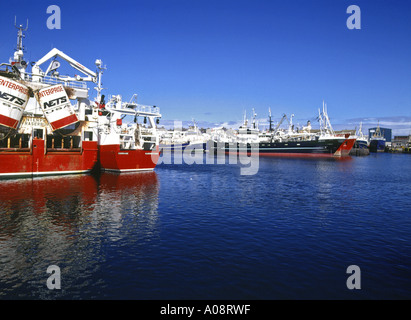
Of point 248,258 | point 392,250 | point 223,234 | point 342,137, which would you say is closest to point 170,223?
point 223,234

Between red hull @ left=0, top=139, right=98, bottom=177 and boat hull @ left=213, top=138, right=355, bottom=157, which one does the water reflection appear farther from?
boat hull @ left=213, top=138, right=355, bottom=157

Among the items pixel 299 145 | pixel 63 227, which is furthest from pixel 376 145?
pixel 63 227

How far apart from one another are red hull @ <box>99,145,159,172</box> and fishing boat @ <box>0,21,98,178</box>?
2095 millimetres

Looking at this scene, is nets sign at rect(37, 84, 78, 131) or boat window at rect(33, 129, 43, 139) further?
boat window at rect(33, 129, 43, 139)

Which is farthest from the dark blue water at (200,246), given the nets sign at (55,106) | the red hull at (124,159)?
the red hull at (124,159)

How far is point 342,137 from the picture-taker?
4409 inches

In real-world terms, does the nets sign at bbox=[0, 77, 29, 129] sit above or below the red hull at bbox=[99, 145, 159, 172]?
above

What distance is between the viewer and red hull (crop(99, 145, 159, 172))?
4219cm

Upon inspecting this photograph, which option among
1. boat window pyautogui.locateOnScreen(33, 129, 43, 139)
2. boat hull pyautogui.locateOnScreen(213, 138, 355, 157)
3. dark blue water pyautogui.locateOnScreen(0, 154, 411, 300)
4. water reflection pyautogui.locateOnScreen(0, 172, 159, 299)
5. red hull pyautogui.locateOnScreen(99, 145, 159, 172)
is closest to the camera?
dark blue water pyautogui.locateOnScreen(0, 154, 411, 300)

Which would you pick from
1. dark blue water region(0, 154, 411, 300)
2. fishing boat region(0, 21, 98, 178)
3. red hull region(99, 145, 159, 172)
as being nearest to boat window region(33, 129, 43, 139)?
fishing boat region(0, 21, 98, 178)

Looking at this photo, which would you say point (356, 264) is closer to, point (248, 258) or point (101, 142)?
point (248, 258)

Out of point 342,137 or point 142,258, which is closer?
point 142,258

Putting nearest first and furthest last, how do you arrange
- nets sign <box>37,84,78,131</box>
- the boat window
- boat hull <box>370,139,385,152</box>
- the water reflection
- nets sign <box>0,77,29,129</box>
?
the water reflection
nets sign <box>0,77,29,129</box>
nets sign <box>37,84,78,131</box>
the boat window
boat hull <box>370,139,385,152</box>
